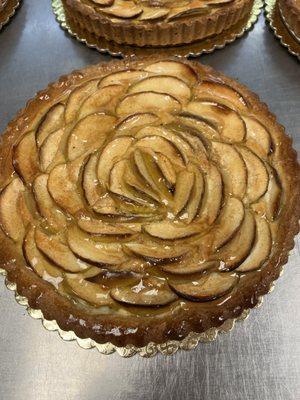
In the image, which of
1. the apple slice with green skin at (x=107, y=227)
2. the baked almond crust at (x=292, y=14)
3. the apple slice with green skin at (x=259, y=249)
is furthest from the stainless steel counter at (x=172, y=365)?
the baked almond crust at (x=292, y=14)

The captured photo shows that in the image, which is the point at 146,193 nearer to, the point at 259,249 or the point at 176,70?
the point at 259,249

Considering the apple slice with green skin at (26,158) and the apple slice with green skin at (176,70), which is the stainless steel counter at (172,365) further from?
the apple slice with green skin at (176,70)

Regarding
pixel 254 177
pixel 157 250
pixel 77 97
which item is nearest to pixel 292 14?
pixel 254 177

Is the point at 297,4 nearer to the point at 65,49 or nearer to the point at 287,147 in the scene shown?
the point at 287,147

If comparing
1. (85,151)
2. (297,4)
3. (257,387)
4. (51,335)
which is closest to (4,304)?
(51,335)

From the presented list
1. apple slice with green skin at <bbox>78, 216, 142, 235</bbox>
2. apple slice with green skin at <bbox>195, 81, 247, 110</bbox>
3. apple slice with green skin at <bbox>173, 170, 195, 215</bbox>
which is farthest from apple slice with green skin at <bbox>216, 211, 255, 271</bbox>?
apple slice with green skin at <bbox>195, 81, 247, 110</bbox>

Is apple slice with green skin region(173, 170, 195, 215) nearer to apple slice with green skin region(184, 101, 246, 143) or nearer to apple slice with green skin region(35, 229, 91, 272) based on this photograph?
apple slice with green skin region(184, 101, 246, 143)
